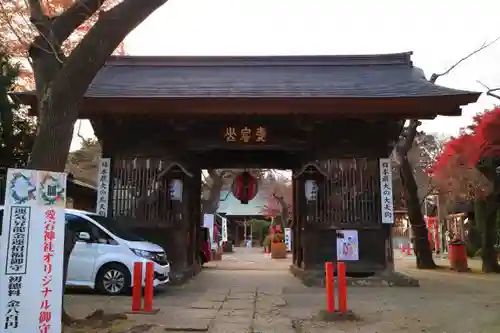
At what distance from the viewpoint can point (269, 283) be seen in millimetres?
14055

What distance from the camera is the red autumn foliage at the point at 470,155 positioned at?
16156 mm

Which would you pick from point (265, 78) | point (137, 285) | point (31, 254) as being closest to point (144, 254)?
point (137, 285)

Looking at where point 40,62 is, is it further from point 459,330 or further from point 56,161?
point 459,330

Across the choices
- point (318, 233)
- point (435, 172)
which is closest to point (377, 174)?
point (318, 233)

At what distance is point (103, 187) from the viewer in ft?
44.5

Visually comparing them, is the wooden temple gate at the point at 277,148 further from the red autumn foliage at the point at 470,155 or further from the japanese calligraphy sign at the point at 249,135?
the red autumn foliage at the point at 470,155

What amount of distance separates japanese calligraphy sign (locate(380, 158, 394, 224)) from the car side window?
710cm

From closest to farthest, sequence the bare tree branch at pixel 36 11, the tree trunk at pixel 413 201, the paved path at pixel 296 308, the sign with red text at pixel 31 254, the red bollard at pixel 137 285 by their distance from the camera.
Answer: the sign with red text at pixel 31 254
the bare tree branch at pixel 36 11
the paved path at pixel 296 308
the red bollard at pixel 137 285
the tree trunk at pixel 413 201

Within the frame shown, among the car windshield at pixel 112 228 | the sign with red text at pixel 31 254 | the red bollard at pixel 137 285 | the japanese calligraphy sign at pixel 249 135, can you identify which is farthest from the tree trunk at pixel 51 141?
the japanese calligraphy sign at pixel 249 135

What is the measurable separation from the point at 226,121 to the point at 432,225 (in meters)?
26.2

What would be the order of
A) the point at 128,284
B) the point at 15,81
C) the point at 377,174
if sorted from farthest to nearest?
1. the point at 15,81
2. the point at 377,174
3. the point at 128,284

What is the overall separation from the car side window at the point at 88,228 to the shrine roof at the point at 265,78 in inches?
125

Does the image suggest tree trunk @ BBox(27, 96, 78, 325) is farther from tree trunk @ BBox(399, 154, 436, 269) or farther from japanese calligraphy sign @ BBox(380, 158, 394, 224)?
tree trunk @ BBox(399, 154, 436, 269)

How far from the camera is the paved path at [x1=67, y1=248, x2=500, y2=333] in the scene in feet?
25.5
